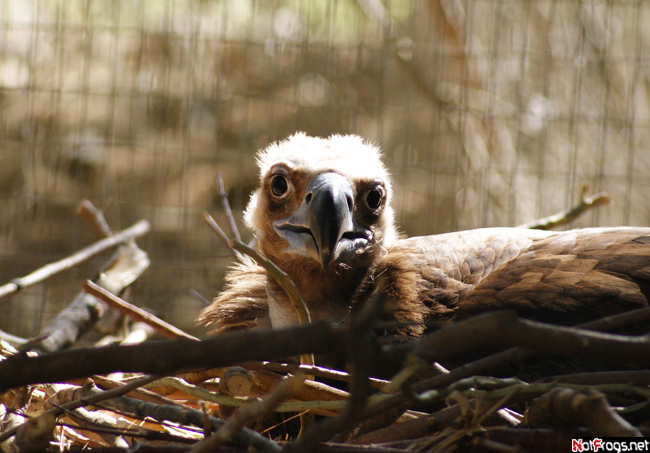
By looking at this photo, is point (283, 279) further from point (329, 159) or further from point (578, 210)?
point (578, 210)

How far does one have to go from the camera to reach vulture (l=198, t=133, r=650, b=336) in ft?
4.93

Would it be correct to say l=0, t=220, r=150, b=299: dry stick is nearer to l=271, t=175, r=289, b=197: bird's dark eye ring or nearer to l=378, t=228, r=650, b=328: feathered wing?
l=271, t=175, r=289, b=197: bird's dark eye ring

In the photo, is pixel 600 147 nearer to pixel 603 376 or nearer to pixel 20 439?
pixel 603 376

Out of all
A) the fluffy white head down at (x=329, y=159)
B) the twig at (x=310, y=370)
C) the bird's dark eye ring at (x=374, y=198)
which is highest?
the fluffy white head down at (x=329, y=159)

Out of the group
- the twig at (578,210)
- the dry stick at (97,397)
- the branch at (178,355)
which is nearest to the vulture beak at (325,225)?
the dry stick at (97,397)

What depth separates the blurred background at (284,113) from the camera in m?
4.52

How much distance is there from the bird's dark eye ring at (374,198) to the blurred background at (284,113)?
2.70 m

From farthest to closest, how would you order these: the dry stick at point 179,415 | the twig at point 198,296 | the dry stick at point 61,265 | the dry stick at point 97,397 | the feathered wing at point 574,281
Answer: the dry stick at point 61,265
the twig at point 198,296
the feathered wing at point 574,281
the dry stick at point 97,397
the dry stick at point 179,415

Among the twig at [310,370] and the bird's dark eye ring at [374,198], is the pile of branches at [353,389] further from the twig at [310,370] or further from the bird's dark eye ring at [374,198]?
the bird's dark eye ring at [374,198]

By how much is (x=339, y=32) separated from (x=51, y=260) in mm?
2958

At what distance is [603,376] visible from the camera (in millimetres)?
986

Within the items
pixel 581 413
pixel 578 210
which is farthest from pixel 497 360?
pixel 578 210

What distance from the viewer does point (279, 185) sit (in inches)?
72.2

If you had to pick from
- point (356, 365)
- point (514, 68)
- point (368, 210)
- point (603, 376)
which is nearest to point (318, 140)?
point (368, 210)
